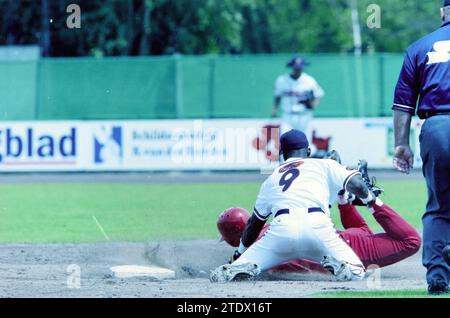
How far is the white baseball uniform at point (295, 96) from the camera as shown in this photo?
21.7 m

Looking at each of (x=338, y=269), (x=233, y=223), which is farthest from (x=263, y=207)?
(x=233, y=223)

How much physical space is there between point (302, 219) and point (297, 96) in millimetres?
13681

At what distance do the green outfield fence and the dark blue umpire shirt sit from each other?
16281 mm

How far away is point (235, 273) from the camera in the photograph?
8312 mm

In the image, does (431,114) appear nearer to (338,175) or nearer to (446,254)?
(446,254)

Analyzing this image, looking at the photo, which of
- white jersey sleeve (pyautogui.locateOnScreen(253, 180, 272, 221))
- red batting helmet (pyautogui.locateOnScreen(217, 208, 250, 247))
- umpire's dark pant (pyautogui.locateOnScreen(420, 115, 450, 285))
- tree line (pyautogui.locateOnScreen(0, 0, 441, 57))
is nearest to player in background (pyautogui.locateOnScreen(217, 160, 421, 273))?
red batting helmet (pyautogui.locateOnScreen(217, 208, 250, 247))

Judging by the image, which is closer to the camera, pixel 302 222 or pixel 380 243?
pixel 302 222

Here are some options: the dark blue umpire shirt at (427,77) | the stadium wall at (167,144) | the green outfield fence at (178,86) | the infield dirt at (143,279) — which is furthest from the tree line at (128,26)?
the dark blue umpire shirt at (427,77)

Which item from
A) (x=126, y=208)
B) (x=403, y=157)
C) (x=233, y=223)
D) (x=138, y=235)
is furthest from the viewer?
(x=126, y=208)

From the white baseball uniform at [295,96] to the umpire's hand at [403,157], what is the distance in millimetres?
13880

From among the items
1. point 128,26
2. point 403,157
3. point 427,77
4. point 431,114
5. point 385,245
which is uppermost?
point 128,26

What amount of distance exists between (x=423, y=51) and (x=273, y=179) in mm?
1710

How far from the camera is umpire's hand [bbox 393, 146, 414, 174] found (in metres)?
7.54
